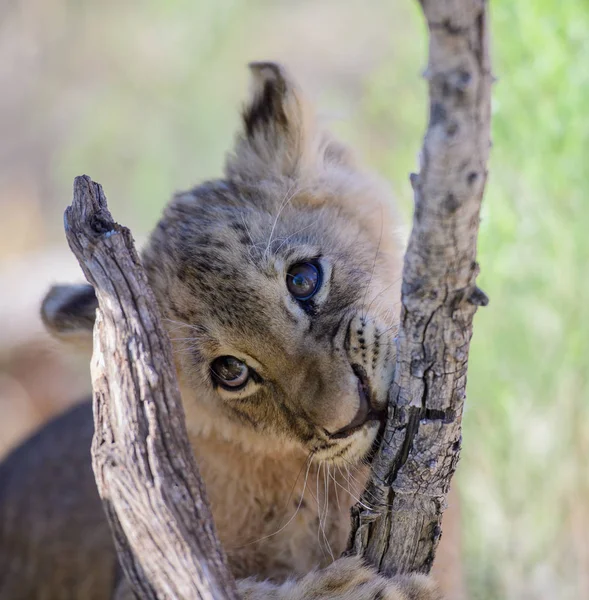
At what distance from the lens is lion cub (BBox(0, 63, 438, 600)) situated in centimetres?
267

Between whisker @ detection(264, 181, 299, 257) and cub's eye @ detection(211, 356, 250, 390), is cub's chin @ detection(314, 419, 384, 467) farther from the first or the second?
whisker @ detection(264, 181, 299, 257)

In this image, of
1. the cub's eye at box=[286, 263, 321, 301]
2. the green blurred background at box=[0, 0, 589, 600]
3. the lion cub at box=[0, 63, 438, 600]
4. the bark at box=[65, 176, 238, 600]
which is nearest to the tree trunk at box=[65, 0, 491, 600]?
the bark at box=[65, 176, 238, 600]

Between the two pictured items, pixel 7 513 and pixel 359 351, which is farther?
pixel 7 513

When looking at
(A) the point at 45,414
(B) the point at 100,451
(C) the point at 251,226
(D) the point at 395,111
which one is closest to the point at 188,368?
(C) the point at 251,226

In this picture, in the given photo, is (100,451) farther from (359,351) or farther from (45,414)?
(45,414)

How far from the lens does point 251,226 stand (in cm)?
317

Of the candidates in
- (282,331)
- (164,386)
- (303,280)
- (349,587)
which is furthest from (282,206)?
(349,587)

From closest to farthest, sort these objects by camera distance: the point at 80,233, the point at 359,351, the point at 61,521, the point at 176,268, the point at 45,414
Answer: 1. the point at 80,233
2. the point at 359,351
3. the point at 176,268
4. the point at 61,521
5. the point at 45,414

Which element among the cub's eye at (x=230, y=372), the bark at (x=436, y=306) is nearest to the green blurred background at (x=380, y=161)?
the bark at (x=436, y=306)

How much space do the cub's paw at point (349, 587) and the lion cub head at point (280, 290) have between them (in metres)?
0.35

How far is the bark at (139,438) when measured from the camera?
2.11m

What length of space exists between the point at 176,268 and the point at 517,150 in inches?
109

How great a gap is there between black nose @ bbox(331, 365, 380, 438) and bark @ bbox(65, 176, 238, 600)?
1.87 feet

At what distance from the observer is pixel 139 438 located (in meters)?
2.12
